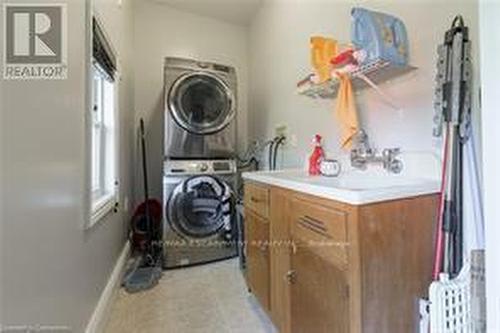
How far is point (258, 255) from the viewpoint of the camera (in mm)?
2102

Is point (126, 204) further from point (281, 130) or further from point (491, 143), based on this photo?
point (491, 143)

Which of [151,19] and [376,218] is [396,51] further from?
[151,19]

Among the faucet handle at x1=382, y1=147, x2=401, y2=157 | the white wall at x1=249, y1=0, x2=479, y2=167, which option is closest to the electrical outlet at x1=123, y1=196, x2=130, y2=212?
the white wall at x1=249, y1=0, x2=479, y2=167

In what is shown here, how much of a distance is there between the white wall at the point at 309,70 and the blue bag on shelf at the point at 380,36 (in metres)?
0.05

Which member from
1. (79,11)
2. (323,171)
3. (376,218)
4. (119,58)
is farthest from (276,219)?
(119,58)

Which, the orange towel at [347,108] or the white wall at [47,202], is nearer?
the white wall at [47,202]

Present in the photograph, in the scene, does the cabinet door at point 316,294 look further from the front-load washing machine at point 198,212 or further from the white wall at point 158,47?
the white wall at point 158,47

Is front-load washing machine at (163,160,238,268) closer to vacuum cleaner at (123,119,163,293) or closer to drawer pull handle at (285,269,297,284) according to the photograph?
vacuum cleaner at (123,119,163,293)

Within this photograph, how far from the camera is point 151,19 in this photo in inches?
152

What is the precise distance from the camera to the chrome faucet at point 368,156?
5.29 feet

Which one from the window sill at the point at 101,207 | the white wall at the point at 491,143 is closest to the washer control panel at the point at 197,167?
the window sill at the point at 101,207

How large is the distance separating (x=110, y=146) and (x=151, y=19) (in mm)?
1866

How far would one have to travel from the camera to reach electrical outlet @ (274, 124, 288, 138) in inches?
118

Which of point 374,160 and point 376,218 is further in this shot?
point 374,160
